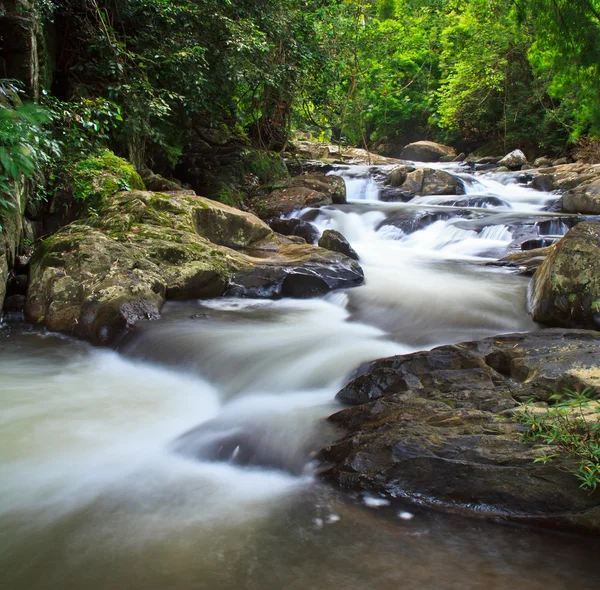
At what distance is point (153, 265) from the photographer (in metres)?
6.31

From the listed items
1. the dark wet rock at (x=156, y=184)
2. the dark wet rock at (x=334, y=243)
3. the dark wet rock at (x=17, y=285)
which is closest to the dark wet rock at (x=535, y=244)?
the dark wet rock at (x=334, y=243)

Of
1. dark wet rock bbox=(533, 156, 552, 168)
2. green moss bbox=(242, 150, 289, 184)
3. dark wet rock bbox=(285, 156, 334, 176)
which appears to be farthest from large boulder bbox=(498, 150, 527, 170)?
green moss bbox=(242, 150, 289, 184)

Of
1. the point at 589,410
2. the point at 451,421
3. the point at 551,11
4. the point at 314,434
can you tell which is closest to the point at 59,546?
the point at 314,434

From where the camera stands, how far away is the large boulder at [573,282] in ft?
16.5

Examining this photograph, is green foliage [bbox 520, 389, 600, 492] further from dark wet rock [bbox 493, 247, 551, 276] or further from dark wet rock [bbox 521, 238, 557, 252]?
dark wet rock [bbox 521, 238, 557, 252]

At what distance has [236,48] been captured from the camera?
27.8ft

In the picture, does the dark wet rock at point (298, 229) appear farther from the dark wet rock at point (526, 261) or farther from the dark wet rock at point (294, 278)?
the dark wet rock at point (526, 261)

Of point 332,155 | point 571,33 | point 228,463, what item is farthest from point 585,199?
point 332,155

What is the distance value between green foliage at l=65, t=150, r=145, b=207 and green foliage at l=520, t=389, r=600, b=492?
6.22 metres

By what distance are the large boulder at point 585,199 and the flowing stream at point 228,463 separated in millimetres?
5754

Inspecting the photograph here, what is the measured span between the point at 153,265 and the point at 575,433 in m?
5.01

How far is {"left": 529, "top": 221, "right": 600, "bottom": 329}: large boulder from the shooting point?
16.5 feet

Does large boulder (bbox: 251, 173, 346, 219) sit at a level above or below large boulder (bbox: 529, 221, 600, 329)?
above

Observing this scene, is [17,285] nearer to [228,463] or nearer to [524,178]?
[228,463]
